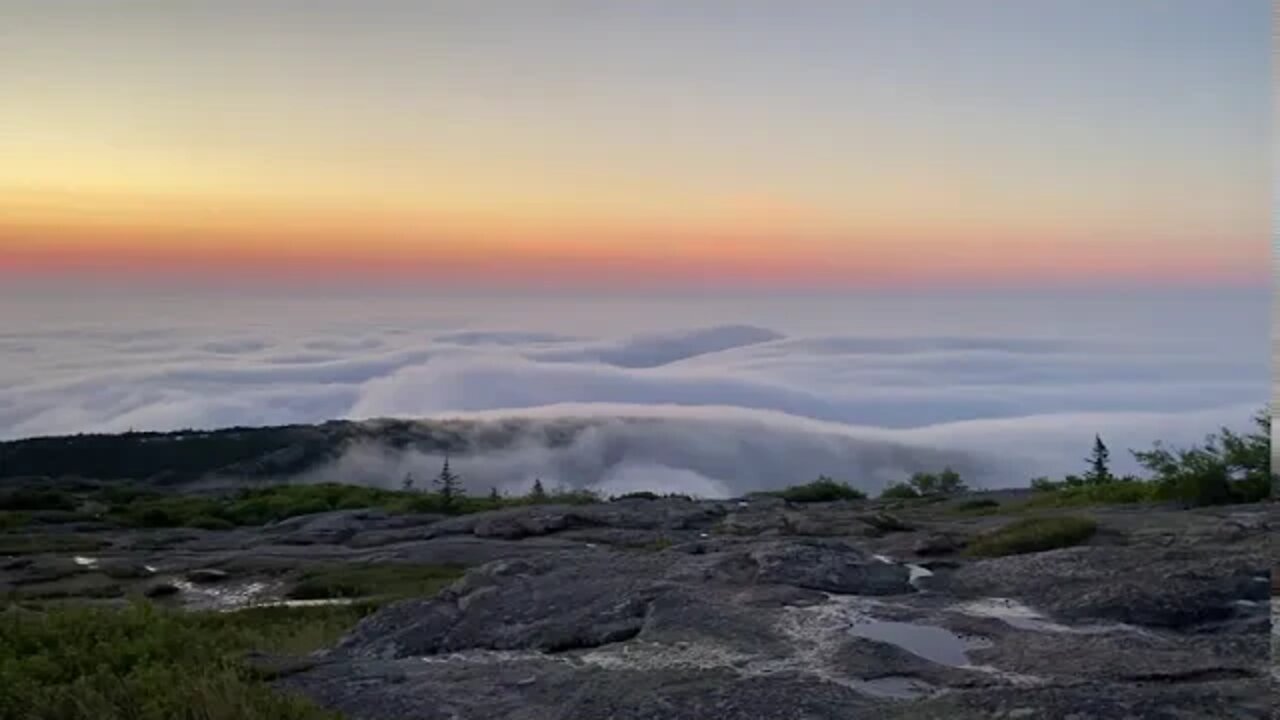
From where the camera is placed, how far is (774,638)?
1485cm

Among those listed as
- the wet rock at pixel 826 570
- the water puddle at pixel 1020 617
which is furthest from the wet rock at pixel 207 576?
the water puddle at pixel 1020 617

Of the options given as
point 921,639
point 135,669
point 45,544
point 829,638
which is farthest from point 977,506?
point 45,544

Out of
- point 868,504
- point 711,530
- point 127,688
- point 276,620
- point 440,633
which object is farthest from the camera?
point 868,504

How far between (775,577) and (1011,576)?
374 centimetres

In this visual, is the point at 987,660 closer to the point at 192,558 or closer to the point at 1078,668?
the point at 1078,668

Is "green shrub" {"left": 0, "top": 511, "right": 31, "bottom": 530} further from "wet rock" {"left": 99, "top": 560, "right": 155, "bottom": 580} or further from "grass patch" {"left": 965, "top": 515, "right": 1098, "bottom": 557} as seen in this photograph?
"grass patch" {"left": 965, "top": 515, "right": 1098, "bottom": 557}

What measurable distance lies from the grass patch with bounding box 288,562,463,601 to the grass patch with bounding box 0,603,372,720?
12403 millimetres

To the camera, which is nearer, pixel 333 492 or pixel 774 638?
pixel 774 638

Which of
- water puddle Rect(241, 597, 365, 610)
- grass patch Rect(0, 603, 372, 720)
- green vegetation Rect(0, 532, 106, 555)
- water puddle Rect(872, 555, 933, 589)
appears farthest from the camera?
green vegetation Rect(0, 532, 106, 555)

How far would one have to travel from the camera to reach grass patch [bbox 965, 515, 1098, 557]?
24453 mm

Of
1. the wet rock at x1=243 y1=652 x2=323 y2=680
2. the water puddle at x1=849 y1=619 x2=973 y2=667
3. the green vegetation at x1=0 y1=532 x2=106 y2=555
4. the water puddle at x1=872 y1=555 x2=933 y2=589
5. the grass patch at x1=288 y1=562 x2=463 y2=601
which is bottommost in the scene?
the grass patch at x1=288 y1=562 x2=463 y2=601

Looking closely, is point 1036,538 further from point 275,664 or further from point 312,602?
point 312,602

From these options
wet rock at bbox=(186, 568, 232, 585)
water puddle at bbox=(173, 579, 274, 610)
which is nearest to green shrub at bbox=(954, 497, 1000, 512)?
water puddle at bbox=(173, 579, 274, 610)

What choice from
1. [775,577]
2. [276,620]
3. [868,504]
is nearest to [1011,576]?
[775,577]
